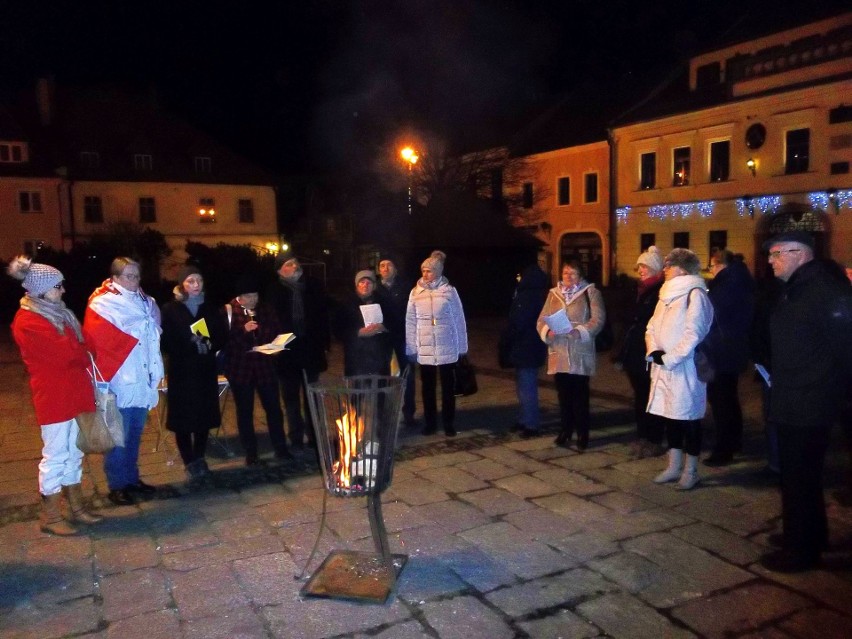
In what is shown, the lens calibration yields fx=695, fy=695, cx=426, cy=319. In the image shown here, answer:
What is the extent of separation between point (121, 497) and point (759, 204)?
23.7 metres

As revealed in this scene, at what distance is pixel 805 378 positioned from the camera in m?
3.73

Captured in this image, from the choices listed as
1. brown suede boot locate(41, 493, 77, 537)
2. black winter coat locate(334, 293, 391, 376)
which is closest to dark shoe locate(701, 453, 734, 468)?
black winter coat locate(334, 293, 391, 376)

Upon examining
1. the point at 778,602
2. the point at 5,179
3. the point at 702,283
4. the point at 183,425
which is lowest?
the point at 778,602

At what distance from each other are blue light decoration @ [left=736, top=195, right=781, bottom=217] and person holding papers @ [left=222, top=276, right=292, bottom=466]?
21814mm

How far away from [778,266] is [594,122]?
29.6m

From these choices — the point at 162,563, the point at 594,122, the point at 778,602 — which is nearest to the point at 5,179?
the point at 594,122

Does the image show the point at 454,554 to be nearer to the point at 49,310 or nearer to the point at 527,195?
the point at 49,310

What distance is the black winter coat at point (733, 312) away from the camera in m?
5.67

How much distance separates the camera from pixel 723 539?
14.0 ft

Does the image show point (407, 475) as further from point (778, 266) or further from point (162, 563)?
point (778, 266)

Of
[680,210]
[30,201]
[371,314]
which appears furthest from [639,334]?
[30,201]

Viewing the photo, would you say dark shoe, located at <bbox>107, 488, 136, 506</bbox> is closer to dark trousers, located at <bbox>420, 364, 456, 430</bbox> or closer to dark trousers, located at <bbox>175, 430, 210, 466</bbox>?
dark trousers, located at <bbox>175, 430, 210, 466</bbox>

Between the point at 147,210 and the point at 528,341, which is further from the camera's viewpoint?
the point at 147,210

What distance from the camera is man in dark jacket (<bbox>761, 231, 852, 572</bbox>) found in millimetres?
3670
